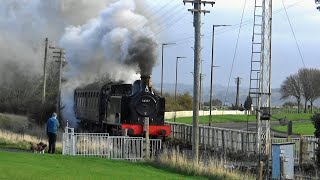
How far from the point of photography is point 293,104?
13500cm

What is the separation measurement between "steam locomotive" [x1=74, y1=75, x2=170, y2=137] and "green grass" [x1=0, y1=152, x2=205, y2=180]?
6205 millimetres

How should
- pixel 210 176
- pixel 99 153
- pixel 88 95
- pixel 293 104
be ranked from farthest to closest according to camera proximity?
pixel 293 104 < pixel 88 95 < pixel 99 153 < pixel 210 176

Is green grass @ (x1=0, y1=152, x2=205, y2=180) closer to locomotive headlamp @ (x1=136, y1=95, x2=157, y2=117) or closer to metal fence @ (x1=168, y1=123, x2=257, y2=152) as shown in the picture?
locomotive headlamp @ (x1=136, y1=95, x2=157, y2=117)

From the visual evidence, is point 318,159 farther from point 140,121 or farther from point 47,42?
point 47,42

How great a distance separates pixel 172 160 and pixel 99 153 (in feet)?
17.9

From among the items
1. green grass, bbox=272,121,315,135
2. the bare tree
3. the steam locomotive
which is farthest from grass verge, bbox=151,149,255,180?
the bare tree

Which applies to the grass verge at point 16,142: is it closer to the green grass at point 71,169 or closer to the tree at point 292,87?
the green grass at point 71,169

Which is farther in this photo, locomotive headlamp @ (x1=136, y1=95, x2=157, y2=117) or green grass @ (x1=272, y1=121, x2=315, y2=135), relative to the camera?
green grass @ (x1=272, y1=121, x2=315, y2=135)

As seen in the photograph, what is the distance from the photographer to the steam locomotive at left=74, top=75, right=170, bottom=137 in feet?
90.1

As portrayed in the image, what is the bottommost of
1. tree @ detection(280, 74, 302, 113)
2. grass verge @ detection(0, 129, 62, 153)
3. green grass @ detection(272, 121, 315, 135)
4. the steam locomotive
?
grass verge @ detection(0, 129, 62, 153)

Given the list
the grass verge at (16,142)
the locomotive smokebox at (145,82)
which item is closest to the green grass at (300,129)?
the locomotive smokebox at (145,82)

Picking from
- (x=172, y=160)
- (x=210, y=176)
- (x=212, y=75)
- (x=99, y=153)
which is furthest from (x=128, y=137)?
(x=212, y=75)

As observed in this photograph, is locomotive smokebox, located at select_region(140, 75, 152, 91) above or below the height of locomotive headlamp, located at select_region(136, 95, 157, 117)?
above

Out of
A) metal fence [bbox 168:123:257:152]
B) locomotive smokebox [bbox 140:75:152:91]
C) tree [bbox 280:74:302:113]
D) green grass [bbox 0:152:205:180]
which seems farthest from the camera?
tree [bbox 280:74:302:113]
